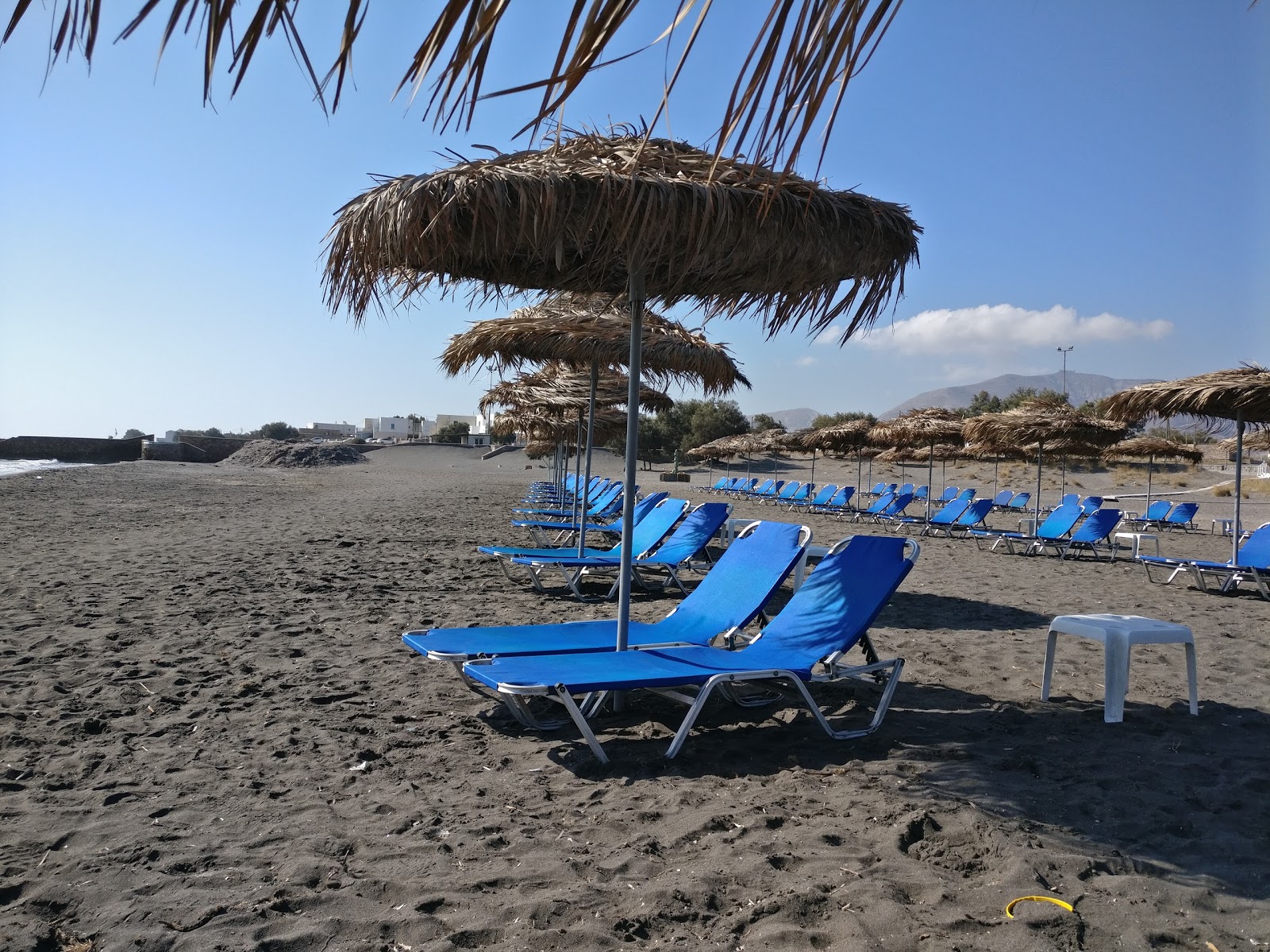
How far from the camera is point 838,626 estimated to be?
3.70 metres

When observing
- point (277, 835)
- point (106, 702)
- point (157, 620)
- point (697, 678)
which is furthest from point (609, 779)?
point (157, 620)

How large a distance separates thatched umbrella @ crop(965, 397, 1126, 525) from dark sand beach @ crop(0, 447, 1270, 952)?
8.49 metres

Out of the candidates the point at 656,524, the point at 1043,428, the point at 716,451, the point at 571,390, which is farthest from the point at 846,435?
the point at 656,524

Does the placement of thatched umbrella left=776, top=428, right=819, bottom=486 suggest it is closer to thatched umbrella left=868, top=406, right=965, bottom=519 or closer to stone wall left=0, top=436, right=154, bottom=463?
thatched umbrella left=868, top=406, right=965, bottom=519

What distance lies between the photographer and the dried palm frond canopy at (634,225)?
3.19 meters

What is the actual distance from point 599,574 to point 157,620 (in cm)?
411

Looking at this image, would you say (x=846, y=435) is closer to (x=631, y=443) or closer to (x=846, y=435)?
(x=846, y=435)

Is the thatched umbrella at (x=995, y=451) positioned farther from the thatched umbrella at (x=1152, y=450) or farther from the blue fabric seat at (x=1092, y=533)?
the blue fabric seat at (x=1092, y=533)

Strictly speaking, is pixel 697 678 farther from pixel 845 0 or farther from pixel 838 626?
pixel 845 0

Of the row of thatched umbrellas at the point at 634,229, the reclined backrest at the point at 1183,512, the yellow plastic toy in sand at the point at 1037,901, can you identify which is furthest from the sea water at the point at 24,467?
the yellow plastic toy in sand at the point at 1037,901

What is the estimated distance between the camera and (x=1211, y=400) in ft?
25.9

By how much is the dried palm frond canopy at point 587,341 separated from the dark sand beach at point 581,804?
1879 millimetres

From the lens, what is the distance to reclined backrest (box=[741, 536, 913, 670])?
3609mm

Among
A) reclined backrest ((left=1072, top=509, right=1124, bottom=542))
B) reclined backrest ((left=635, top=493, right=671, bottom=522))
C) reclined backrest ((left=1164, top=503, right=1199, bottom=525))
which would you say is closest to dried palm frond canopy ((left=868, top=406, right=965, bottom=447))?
reclined backrest ((left=1164, top=503, right=1199, bottom=525))
